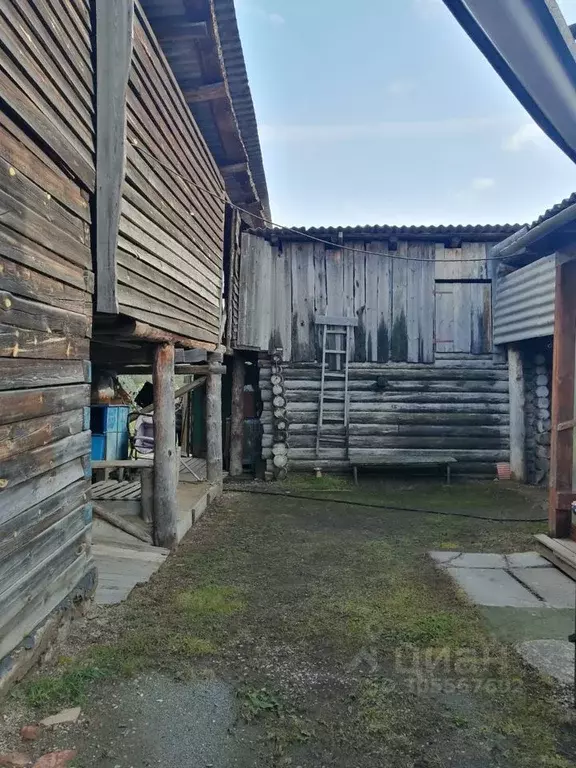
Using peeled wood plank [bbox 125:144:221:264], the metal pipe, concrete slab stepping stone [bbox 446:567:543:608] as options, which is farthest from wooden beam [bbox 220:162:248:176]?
concrete slab stepping stone [bbox 446:567:543:608]

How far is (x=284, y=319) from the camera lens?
11469 millimetres

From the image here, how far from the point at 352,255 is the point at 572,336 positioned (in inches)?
246

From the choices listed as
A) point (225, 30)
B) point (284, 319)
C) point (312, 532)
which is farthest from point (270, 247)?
point (312, 532)

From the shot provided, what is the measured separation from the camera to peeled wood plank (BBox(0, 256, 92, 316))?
3.12m

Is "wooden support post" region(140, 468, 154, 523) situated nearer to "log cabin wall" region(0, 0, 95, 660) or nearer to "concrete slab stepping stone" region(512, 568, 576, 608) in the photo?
"log cabin wall" region(0, 0, 95, 660)

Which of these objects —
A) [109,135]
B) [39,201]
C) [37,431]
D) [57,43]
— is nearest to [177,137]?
[109,135]

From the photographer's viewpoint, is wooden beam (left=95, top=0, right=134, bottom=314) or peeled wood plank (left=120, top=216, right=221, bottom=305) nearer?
wooden beam (left=95, top=0, right=134, bottom=314)

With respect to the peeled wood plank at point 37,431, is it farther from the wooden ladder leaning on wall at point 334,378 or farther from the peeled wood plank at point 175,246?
the wooden ladder leaning on wall at point 334,378

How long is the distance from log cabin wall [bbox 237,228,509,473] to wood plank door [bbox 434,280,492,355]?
0.02 meters

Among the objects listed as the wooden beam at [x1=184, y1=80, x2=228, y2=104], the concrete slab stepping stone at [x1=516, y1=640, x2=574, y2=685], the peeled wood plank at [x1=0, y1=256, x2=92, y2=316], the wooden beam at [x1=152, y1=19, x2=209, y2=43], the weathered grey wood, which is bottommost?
the concrete slab stepping stone at [x1=516, y1=640, x2=574, y2=685]

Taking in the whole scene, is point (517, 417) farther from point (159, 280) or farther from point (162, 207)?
point (162, 207)

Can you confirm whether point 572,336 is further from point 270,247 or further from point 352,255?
point 270,247

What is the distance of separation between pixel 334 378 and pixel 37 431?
843 centimetres

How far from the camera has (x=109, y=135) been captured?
4492 millimetres
